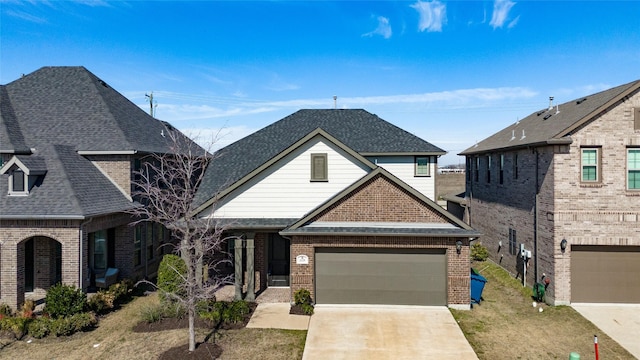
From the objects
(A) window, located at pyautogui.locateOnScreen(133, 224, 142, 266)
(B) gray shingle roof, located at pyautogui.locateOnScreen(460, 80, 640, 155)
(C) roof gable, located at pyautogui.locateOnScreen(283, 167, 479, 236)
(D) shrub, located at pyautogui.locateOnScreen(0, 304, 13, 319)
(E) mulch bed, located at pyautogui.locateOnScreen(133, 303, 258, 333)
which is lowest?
(E) mulch bed, located at pyautogui.locateOnScreen(133, 303, 258, 333)

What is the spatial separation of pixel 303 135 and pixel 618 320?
17.1m

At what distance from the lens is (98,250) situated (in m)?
17.1

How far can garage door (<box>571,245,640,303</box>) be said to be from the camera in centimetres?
1470

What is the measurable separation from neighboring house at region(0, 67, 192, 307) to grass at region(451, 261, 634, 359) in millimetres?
14929

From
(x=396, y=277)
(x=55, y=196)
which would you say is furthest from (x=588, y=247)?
(x=55, y=196)

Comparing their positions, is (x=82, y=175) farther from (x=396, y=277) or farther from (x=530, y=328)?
(x=530, y=328)

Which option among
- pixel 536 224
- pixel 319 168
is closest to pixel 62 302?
pixel 319 168

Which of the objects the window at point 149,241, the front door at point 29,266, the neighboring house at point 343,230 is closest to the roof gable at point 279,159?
the neighboring house at point 343,230

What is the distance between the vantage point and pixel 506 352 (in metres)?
10.9

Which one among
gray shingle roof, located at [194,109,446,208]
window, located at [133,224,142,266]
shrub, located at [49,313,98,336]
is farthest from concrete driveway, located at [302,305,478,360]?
window, located at [133,224,142,266]

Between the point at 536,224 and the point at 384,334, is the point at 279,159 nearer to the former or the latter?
the point at 384,334

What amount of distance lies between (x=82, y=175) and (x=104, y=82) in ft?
28.4

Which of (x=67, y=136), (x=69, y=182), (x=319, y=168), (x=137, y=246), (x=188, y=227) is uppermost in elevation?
(x=67, y=136)

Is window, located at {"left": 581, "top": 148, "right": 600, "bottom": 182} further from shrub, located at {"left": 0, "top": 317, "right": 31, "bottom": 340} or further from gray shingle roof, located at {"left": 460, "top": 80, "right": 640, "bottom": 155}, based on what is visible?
shrub, located at {"left": 0, "top": 317, "right": 31, "bottom": 340}
